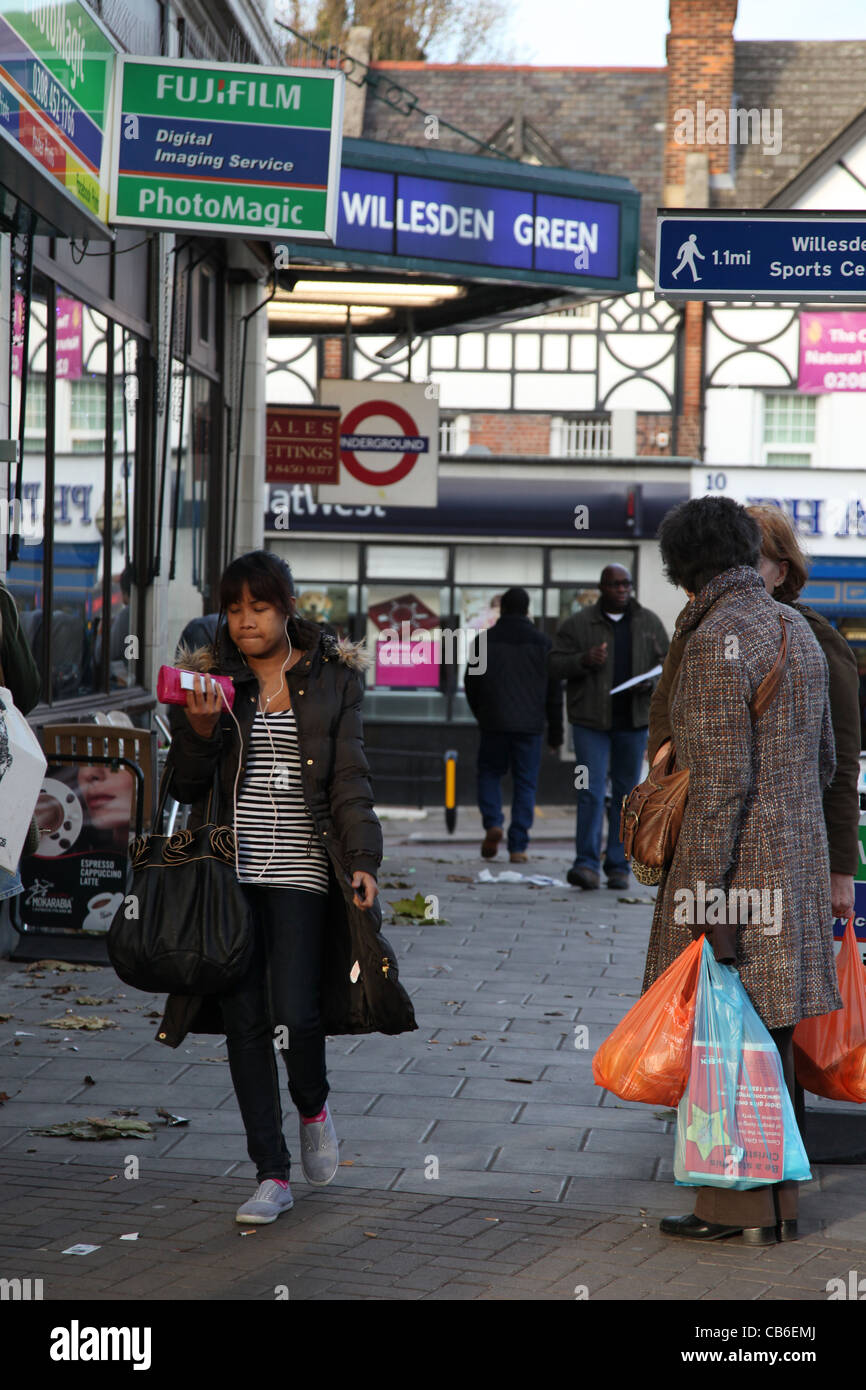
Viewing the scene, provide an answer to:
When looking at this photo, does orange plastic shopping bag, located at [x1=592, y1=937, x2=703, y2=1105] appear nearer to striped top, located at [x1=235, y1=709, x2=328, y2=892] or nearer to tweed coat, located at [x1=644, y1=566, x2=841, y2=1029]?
tweed coat, located at [x1=644, y1=566, x2=841, y2=1029]

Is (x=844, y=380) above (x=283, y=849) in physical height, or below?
above

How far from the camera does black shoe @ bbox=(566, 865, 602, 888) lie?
10953 millimetres

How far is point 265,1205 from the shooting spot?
428 centimetres

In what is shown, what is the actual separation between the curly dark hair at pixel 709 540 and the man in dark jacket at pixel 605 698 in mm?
6341

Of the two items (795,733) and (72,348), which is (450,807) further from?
(795,733)

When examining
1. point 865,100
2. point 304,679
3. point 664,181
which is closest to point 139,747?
point 304,679

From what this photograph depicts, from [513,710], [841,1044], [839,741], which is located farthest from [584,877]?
[841,1044]

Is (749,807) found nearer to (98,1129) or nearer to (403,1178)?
(403,1178)

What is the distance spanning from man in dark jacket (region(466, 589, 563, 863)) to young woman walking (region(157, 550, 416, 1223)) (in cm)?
765

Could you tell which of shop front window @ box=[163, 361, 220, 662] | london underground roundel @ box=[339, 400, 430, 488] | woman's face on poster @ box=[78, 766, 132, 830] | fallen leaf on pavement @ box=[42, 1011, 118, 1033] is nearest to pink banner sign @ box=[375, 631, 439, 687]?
london underground roundel @ box=[339, 400, 430, 488]

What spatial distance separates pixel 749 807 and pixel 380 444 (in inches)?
426

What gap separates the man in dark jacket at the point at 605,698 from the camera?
A: 1090 cm

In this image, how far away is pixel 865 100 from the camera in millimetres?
26766
